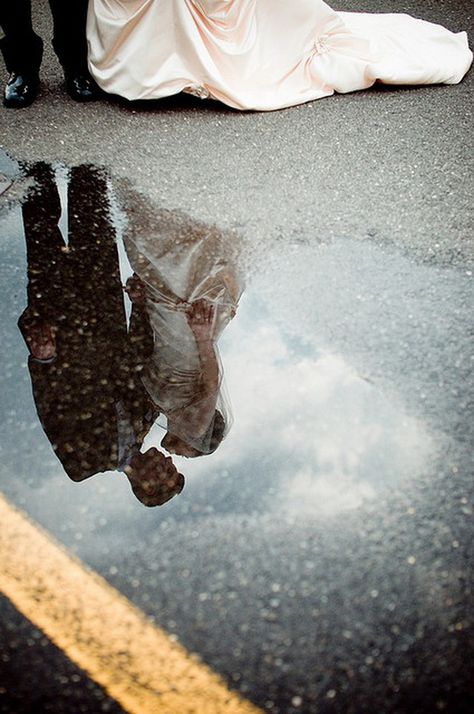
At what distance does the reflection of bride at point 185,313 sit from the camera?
7.26 feet

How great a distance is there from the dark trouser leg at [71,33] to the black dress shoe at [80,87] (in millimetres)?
35

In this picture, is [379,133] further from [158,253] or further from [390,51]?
[158,253]

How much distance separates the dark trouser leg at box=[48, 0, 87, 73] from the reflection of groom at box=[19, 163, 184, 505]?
5.32ft

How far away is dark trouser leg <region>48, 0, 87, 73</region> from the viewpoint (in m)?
4.14

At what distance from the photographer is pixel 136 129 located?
4.05m

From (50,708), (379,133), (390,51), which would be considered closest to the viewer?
(50,708)

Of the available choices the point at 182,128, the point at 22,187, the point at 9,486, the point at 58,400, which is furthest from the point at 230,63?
the point at 9,486

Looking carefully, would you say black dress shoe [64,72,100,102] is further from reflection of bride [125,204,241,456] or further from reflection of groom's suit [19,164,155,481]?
reflection of bride [125,204,241,456]

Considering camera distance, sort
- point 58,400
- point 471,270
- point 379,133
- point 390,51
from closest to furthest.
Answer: point 58,400
point 471,270
point 379,133
point 390,51

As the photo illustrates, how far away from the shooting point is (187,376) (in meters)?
2.38

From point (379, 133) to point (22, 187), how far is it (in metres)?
2.16

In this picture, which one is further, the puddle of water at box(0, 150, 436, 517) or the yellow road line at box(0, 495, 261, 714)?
the puddle of water at box(0, 150, 436, 517)

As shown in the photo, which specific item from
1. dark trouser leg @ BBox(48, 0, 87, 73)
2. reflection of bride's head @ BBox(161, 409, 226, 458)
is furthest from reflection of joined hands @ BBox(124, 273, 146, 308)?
dark trouser leg @ BBox(48, 0, 87, 73)

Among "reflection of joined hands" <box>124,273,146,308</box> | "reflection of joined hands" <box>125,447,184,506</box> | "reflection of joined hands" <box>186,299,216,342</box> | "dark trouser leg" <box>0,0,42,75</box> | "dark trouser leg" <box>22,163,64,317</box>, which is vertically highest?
"dark trouser leg" <box>0,0,42,75</box>
